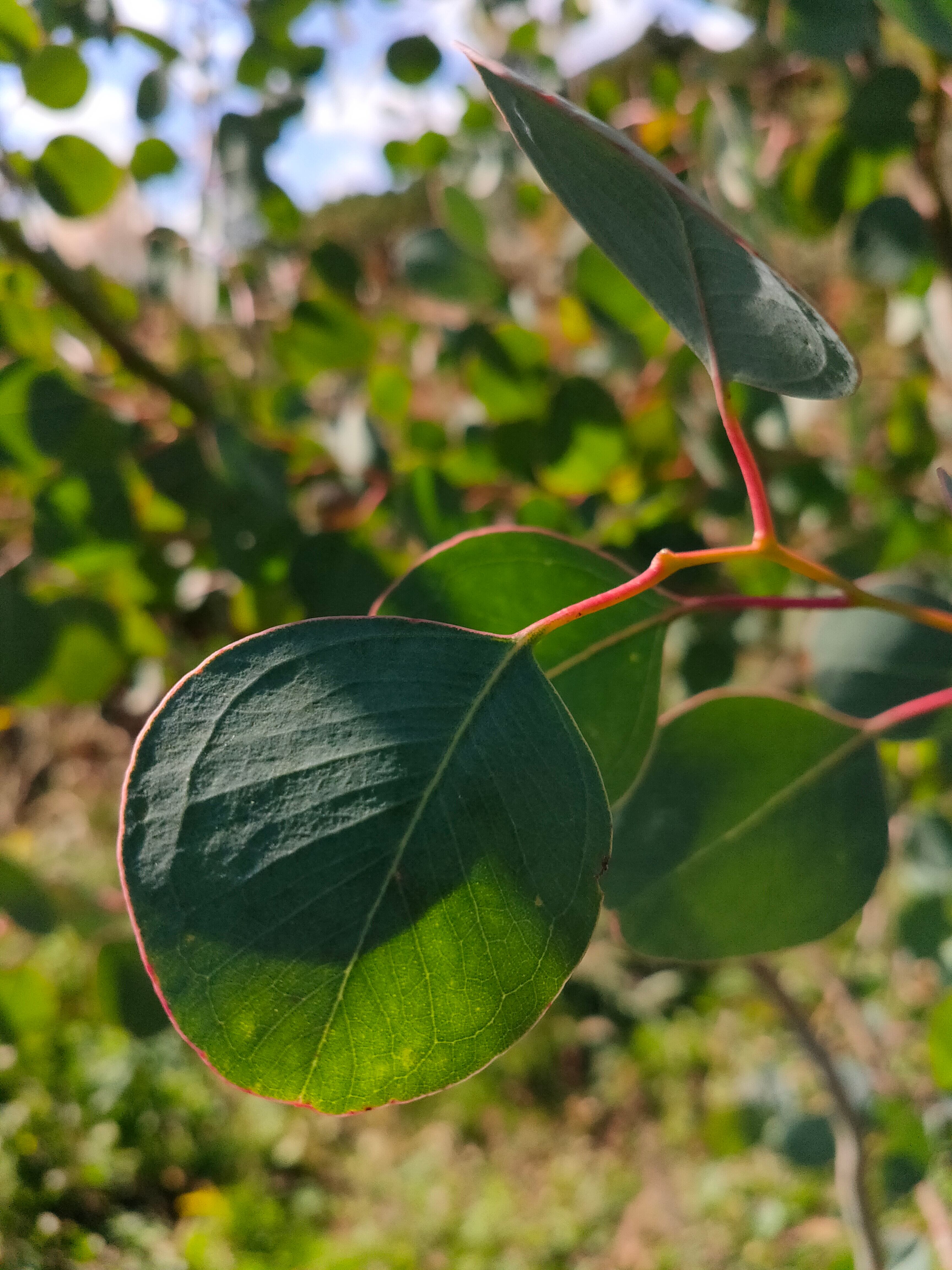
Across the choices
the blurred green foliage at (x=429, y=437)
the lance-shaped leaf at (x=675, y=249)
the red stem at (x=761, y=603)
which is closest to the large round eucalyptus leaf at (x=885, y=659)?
the blurred green foliage at (x=429, y=437)

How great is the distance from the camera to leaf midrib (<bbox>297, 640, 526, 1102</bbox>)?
0.28 m

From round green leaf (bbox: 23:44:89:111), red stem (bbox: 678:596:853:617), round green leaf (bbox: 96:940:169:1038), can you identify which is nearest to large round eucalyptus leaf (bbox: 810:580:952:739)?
red stem (bbox: 678:596:853:617)

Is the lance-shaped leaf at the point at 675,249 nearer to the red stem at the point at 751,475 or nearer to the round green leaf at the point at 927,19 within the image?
the red stem at the point at 751,475

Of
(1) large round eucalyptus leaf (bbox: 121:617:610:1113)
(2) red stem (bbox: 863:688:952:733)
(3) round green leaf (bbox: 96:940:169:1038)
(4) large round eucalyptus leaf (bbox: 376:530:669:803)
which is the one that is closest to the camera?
(1) large round eucalyptus leaf (bbox: 121:617:610:1113)

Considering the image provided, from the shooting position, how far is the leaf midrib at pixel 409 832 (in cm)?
28

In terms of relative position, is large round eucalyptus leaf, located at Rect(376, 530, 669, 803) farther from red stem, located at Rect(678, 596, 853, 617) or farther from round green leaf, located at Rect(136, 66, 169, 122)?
round green leaf, located at Rect(136, 66, 169, 122)

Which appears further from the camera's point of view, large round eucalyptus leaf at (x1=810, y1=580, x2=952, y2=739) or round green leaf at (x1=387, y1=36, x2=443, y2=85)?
round green leaf at (x1=387, y1=36, x2=443, y2=85)

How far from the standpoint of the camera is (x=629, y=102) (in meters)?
1.06

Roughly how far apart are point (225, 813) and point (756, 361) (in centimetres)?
25

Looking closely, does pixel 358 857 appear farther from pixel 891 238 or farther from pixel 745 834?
pixel 891 238

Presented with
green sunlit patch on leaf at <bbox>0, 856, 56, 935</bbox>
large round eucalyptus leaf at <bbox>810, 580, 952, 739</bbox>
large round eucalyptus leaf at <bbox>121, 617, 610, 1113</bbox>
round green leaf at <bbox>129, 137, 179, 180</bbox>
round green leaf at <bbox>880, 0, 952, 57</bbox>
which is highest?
round green leaf at <bbox>880, 0, 952, 57</bbox>

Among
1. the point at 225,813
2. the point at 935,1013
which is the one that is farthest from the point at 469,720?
the point at 935,1013

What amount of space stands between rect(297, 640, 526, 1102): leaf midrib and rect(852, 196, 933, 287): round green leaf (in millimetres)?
538

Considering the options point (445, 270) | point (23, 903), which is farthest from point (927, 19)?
point (23, 903)
